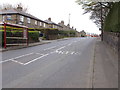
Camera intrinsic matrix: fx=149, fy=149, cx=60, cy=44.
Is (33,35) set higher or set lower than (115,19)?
lower

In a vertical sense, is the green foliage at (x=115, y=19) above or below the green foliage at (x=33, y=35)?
above

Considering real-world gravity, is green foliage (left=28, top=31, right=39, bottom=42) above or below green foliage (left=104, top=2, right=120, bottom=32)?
below

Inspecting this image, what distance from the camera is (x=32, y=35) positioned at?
22.5 metres

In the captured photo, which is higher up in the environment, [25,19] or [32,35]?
[25,19]

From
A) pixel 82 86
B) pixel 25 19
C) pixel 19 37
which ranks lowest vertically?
pixel 82 86

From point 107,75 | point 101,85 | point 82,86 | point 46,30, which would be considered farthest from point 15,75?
point 46,30

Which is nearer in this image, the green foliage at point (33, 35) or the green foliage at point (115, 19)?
the green foliage at point (115, 19)

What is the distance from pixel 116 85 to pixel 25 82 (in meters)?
3.03

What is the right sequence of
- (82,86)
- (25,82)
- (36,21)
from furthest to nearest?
(36,21)
(25,82)
(82,86)

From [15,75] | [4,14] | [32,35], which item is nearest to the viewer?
[15,75]

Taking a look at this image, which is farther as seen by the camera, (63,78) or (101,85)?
(63,78)

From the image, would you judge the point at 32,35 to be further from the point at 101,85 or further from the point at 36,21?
the point at 36,21

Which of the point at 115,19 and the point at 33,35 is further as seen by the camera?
the point at 33,35

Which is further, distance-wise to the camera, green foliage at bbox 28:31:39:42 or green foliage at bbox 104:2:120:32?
green foliage at bbox 28:31:39:42
